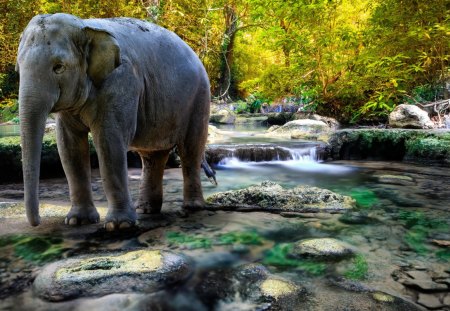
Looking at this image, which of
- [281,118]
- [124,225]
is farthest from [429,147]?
[281,118]

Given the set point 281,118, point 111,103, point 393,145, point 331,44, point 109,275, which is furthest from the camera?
point 281,118

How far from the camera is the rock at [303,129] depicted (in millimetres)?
12902

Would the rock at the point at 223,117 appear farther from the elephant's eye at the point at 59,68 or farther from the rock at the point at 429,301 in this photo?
the rock at the point at 429,301

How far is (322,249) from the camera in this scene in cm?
304

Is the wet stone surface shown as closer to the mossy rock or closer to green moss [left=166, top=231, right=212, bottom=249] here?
green moss [left=166, top=231, right=212, bottom=249]

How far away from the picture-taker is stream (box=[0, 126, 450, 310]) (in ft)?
7.57

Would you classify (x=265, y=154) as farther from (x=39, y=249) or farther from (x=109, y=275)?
(x=109, y=275)

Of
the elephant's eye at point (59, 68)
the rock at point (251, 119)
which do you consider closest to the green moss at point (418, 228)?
the elephant's eye at point (59, 68)

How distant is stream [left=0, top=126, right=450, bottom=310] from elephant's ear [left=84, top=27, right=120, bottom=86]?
1305 mm

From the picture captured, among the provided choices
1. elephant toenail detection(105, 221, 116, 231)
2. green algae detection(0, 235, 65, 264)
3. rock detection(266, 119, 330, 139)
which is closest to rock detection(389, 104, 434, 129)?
rock detection(266, 119, 330, 139)

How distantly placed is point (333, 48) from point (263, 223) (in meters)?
11.5

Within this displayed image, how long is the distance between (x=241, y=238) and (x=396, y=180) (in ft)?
12.6

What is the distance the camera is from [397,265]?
2.84 m

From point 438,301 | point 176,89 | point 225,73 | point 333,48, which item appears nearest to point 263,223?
point 176,89
